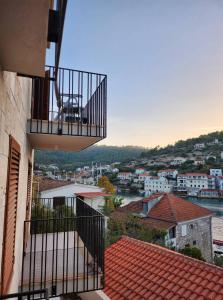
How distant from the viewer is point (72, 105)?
514 centimetres

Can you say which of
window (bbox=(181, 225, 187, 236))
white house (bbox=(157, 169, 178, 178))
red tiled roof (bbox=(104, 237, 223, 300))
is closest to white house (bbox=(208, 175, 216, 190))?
white house (bbox=(157, 169, 178, 178))

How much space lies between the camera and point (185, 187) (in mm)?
75750

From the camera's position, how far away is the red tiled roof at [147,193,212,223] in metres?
21.7

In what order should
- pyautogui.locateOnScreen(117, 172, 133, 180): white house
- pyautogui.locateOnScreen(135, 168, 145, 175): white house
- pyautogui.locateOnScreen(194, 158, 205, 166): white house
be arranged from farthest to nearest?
pyautogui.locateOnScreen(135, 168, 145, 175): white house, pyautogui.locateOnScreen(117, 172, 133, 180): white house, pyautogui.locateOnScreen(194, 158, 205, 166): white house

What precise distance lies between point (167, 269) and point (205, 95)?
1653 cm

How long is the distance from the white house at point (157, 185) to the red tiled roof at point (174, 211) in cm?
5256

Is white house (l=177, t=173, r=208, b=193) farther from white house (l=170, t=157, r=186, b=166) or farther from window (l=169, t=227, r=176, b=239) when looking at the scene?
window (l=169, t=227, r=176, b=239)

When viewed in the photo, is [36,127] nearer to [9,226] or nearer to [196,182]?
[9,226]

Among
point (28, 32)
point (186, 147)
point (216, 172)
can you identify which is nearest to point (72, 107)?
point (28, 32)

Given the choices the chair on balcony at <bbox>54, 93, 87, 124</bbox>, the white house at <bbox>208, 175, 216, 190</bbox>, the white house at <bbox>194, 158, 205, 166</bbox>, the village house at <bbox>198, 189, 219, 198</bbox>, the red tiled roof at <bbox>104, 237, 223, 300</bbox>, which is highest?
the white house at <bbox>194, 158, 205, 166</bbox>

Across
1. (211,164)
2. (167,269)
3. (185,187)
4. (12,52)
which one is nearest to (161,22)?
(167,269)

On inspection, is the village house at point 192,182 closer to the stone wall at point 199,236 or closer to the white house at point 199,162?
the white house at point 199,162

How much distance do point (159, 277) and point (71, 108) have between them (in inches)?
197

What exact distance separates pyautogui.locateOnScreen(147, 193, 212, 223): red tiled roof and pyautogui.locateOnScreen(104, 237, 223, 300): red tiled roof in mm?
14989
